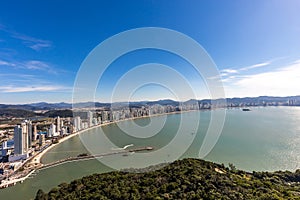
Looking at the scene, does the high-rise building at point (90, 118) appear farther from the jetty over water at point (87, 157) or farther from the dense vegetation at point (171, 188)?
the dense vegetation at point (171, 188)

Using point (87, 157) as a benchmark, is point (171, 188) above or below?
above

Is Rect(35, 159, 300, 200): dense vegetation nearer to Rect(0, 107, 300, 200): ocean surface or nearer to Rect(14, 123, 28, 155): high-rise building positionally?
Rect(0, 107, 300, 200): ocean surface

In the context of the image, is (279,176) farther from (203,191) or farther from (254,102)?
(254,102)

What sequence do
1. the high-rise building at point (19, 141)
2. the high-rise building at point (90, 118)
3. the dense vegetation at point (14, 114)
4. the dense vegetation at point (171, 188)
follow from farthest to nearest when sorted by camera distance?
the dense vegetation at point (14, 114) < the high-rise building at point (90, 118) < the high-rise building at point (19, 141) < the dense vegetation at point (171, 188)

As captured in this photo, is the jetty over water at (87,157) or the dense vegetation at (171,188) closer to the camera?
the dense vegetation at (171,188)

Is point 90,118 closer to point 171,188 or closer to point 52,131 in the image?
point 52,131

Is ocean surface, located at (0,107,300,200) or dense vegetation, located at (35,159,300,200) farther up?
dense vegetation, located at (35,159,300,200)

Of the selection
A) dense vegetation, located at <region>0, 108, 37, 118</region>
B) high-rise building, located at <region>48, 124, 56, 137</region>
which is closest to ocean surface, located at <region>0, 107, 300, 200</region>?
high-rise building, located at <region>48, 124, 56, 137</region>

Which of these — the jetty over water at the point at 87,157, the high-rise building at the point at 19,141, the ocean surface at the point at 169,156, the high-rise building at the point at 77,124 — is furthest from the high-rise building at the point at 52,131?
the jetty over water at the point at 87,157

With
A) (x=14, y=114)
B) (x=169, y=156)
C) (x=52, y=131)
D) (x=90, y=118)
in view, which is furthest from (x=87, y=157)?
(x=14, y=114)

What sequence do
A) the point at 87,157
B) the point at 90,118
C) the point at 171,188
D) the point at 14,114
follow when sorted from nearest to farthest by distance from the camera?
1. the point at 171,188
2. the point at 87,157
3. the point at 90,118
4. the point at 14,114

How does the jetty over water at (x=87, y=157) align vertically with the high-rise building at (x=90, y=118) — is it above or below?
below
